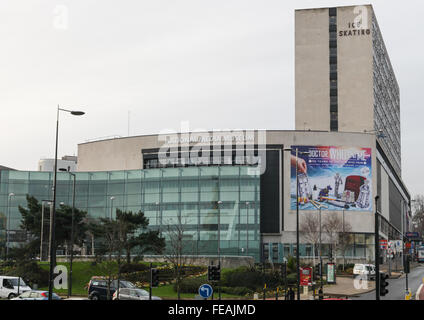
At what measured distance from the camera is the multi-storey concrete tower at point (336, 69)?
12506 cm

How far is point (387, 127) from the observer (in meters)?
151

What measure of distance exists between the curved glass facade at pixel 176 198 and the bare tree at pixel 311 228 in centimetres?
1005

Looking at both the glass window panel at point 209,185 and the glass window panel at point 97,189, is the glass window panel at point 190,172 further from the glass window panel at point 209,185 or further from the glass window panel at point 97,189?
the glass window panel at point 97,189

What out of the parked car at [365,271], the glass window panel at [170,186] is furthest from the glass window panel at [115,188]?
the parked car at [365,271]

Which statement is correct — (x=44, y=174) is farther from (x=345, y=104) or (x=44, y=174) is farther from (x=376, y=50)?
(x=376, y=50)

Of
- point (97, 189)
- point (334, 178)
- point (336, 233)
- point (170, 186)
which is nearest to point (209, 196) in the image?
point (170, 186)

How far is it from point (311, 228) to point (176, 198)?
22.3 meters

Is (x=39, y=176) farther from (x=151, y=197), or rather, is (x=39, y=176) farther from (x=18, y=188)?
(x=151, y=197)

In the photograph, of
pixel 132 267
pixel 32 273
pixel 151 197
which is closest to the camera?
pixel 32 273

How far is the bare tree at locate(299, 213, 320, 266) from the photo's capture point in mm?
95194

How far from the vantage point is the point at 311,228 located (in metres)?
95.6

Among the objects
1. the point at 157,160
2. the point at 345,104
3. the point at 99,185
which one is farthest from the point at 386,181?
the point at 99,185

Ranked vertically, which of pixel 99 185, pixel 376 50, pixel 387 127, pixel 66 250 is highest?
pixel 376 50
